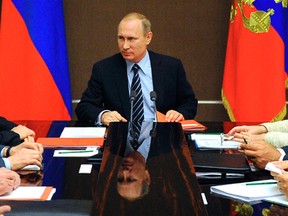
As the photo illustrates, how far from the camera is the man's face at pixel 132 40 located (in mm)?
4445

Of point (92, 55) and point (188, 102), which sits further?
point (92, 55)

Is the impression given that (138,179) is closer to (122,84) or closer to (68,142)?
(68,142)

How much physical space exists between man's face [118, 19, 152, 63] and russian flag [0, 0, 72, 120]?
41.3 inches

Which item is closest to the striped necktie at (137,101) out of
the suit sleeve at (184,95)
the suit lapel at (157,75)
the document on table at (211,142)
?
the suit lapel at (157,75)

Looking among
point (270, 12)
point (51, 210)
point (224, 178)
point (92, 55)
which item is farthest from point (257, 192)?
point (92, 55)

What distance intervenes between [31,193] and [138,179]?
0.40 m

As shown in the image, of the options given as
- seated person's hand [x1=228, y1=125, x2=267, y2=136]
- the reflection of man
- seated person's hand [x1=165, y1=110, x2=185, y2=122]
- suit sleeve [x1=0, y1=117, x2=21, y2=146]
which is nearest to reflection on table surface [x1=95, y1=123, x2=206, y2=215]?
the reflection of man

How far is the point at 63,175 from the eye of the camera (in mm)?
2676

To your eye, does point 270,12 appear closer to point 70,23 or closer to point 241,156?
point 70,23

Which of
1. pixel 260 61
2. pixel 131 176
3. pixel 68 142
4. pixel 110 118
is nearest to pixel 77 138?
pixel 68 142

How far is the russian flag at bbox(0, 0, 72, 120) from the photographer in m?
5.16

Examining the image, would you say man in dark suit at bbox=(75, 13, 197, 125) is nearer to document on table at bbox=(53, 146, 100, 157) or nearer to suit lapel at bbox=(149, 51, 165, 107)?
suit lapel at bbox=(149, 51, 165, 107)

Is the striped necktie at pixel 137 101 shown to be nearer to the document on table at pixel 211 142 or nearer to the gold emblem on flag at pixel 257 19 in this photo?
the document on table at pixel 211 142

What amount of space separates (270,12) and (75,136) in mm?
2445
